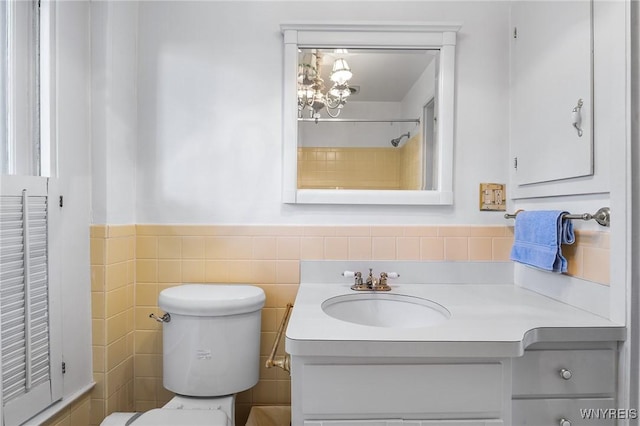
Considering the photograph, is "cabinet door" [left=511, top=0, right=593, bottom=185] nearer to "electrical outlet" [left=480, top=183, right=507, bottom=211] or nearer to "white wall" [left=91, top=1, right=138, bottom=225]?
"electrical outlet" [left=480, top=183, right=507, bottom=211]

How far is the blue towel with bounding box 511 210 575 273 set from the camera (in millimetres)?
1220

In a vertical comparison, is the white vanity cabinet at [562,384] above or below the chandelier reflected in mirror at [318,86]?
below

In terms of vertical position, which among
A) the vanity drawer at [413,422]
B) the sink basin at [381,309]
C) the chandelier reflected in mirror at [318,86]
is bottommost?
the vanity drawer at [413,422]

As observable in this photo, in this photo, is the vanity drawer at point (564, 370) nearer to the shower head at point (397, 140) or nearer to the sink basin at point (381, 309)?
the sink basin at point (381, 309)

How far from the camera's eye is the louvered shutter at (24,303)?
110 centimetres

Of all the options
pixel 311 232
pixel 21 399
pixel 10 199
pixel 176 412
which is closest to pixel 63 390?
pixel 21 399

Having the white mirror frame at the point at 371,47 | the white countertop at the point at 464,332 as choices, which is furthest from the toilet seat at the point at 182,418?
the white mirror frame at the point at 371,47

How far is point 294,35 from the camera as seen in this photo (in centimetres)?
155

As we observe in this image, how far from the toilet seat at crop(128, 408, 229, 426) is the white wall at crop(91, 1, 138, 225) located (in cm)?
74

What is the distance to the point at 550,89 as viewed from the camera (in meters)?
1.30

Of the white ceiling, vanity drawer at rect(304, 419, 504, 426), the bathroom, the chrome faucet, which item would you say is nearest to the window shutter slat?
the bathroom

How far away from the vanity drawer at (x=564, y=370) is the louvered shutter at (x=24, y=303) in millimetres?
1529

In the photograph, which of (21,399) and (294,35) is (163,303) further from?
(294,35)

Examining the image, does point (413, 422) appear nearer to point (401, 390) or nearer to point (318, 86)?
point (401, 390)
